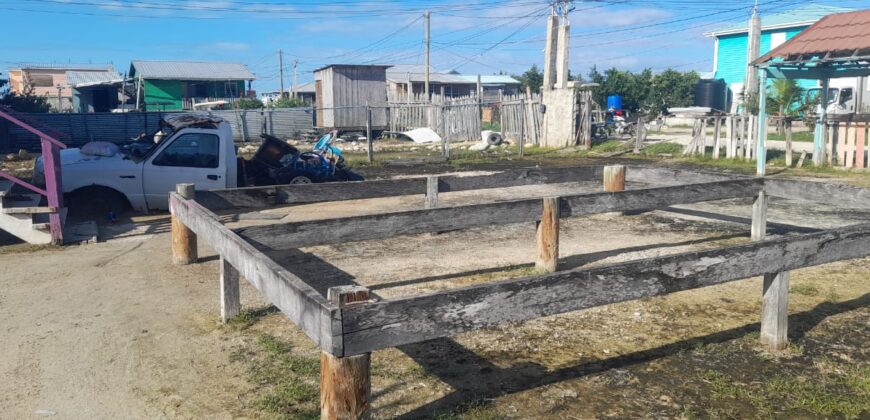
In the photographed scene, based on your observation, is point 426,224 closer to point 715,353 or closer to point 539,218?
point 539,218

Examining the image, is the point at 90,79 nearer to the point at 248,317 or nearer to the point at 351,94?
the point at 351,94

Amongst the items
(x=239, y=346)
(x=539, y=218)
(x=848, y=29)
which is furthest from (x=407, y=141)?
(x=239, y=346)

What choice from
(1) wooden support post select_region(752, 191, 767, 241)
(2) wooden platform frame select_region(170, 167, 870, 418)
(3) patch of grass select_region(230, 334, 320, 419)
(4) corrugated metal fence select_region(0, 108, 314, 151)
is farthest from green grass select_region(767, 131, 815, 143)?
(3) patch of grass select_region(230, 334, 320, 419)

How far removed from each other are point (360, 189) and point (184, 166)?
4072mm

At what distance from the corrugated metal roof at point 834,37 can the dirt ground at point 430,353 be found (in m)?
10.7

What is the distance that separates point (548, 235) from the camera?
23.4ft

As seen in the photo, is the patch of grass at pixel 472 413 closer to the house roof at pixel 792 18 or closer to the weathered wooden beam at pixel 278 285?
the weathered wooden beam at pixel 278 285

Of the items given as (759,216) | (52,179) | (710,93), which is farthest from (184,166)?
(710,93)

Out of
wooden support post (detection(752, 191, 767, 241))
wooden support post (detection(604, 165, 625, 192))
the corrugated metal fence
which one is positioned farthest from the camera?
the corrugated metal fence

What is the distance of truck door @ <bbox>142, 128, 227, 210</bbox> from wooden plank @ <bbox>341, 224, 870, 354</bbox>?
8294mm

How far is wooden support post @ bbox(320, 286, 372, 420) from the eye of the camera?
321cm

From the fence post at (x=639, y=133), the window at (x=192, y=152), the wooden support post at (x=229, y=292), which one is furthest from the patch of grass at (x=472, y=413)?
the fence post at (x=639, y=133)

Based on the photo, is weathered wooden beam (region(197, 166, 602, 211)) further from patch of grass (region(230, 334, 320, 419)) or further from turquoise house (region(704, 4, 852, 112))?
turquoise house (region(704, 4, 852, 112))

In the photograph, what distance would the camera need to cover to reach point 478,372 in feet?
15.0
